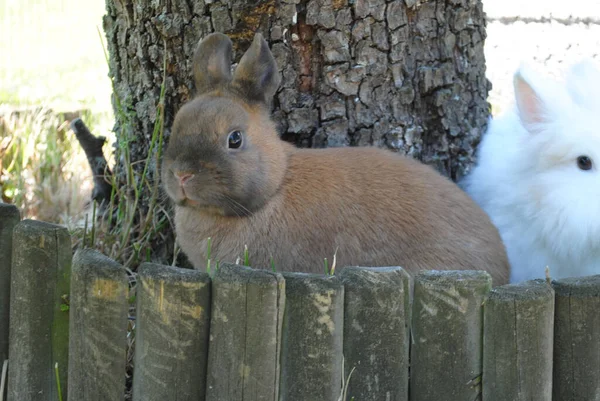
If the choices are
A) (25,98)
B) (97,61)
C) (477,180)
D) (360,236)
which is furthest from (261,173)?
(97,61)

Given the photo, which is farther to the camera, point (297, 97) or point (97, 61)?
point (97, 61)

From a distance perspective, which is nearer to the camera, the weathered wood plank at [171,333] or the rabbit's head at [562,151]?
the weathered wood plank at [171,333]

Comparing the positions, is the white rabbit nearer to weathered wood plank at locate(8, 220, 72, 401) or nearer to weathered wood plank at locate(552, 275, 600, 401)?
weathered wood plank at locate(552, 275, 600, 401)

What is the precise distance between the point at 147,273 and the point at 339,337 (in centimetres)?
57

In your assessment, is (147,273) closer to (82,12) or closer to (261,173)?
(261,173)

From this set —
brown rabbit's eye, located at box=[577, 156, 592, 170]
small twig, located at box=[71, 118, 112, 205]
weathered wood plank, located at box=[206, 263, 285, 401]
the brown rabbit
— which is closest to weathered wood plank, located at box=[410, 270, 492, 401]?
weathered wood plank, located at box=[206, 263, 285, 401]

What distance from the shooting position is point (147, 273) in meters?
2.33

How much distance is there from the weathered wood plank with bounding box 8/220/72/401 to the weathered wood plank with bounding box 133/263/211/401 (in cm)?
27

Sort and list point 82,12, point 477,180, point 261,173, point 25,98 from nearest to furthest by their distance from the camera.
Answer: point 261,173 < point 477,180 < point 25,98 < point 82,12

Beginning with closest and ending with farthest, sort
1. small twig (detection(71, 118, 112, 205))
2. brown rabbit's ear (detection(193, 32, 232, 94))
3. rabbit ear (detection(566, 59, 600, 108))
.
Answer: brown rabbit's ear (detection(193, 32, 232, 94))
rabbit ear (detection(566, 59, 600, 108))
small twig (detection(71, 118, 112, 205))

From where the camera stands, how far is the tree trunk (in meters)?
3.39

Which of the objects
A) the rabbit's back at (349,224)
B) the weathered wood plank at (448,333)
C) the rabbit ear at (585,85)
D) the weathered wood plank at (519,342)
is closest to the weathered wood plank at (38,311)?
the rabbit's back at (349,224)

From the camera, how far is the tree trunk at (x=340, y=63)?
3393 mm

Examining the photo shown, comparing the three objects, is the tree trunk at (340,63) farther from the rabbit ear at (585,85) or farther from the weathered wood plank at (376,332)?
the weathered wood plank at (376,332)
